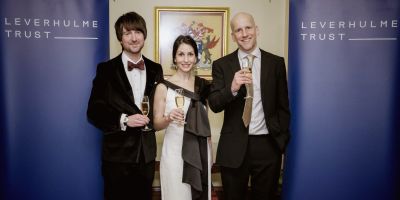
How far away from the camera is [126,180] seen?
8.36ft

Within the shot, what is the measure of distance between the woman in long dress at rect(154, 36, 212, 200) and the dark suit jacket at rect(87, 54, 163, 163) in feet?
0.36

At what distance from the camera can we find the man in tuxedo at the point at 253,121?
8.18 ft

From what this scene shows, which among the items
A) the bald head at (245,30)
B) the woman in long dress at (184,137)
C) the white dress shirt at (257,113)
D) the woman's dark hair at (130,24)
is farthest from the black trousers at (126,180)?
the bald head at (245,30)

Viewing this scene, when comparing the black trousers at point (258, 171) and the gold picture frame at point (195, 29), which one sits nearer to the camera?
the black trousers at point (258, 171)

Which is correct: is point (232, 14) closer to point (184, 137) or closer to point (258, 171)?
point (184, 137)

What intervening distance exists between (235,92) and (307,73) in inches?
39.3

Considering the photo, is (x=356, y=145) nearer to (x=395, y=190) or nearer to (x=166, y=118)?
(x=395, y=190)

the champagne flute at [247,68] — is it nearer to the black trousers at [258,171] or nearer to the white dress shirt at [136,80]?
the black trousers at [258,171]

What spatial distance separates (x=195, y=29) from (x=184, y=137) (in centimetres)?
211

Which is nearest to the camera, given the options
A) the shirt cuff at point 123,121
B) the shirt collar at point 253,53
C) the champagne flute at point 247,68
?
the champagne flute at point 247,68

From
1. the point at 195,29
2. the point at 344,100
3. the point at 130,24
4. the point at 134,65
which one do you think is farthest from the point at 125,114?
the point at 195,29

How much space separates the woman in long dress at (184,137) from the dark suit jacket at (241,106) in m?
0.14

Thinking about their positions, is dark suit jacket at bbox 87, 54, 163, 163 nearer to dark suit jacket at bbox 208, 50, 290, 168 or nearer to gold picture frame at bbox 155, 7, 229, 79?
dark suit jacket at bbox 208, 50, 290, 168

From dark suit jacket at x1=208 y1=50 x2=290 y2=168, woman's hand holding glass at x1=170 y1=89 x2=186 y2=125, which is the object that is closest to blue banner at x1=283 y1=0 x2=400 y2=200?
dark suit jacket at x1=208 y1=50 x2=290 y2=168
